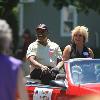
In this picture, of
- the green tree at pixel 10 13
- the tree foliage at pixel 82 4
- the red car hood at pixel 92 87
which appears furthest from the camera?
the green tree at pixel 10 13

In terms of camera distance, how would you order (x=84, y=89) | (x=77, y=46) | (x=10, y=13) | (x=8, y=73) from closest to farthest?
(x=8, y=73), (x=84, y=89), (x=77, y=46), (x=10, y=13)

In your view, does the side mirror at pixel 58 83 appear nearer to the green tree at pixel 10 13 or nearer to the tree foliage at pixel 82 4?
the tree foliage at pixel 82 4

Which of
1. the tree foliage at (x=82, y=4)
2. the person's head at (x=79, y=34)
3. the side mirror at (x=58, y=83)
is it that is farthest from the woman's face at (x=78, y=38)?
the tree foliage at (x=82, y=4)

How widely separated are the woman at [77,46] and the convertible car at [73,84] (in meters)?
0.64

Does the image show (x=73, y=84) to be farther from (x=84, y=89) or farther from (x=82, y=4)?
(x=82, y=4)

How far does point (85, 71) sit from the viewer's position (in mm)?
8977

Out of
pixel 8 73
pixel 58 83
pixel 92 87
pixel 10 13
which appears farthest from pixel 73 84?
pixel 10 13

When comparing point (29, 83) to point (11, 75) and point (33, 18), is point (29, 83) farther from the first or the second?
point (33, 18)

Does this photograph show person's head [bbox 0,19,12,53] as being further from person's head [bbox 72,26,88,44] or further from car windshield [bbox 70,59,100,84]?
person's head [bbox 72,26,88,44]

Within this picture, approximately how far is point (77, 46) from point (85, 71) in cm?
94

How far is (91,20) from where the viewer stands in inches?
1159

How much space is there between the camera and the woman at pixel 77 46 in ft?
31.9

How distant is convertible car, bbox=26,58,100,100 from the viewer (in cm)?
843

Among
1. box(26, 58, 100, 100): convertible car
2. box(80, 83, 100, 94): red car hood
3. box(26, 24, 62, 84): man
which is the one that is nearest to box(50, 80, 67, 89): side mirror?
box(26, 58, 100, 100): convertible car
